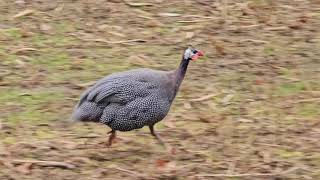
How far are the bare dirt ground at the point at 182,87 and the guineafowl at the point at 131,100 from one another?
0.20 meters

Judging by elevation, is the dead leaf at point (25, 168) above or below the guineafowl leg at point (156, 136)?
below

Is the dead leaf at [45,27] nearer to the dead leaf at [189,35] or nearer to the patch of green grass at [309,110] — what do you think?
the dead leaf at [189,35]

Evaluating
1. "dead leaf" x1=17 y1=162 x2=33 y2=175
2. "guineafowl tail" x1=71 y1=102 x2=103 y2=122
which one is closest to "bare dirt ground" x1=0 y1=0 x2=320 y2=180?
"dead leaf" x1=17 y1=162 x2=33 y2=175

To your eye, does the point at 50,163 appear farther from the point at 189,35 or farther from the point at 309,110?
the point at 189,35

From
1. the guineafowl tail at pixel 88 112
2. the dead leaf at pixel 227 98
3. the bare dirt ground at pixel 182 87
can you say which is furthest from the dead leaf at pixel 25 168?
the dead leaf at pixel 227 98

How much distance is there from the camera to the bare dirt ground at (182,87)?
4.83m

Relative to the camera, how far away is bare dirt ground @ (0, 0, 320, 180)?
4.83 m

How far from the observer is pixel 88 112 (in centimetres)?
491

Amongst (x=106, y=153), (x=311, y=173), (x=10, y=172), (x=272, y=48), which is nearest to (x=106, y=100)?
(x=106, y=153)

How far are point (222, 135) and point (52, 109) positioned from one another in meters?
1.10

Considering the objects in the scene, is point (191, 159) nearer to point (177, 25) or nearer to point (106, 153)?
point (106, 153)

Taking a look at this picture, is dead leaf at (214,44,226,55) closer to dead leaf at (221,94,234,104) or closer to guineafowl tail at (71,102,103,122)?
dead leaf at (221,94,234,104)

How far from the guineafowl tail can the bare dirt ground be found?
0.17 m

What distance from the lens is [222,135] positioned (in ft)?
17.2
